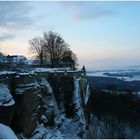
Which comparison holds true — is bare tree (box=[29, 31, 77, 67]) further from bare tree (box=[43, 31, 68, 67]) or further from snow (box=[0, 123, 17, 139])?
snow (box=[0, 123, 17, 139])

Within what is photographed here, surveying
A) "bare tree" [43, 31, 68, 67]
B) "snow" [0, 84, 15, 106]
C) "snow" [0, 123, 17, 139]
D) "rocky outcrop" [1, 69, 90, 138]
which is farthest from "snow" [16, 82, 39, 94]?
"bare tree" [43, 31, 68, 67]

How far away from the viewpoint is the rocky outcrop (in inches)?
805

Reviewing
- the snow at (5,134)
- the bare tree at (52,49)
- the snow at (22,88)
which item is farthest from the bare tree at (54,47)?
the snow at (5,134)

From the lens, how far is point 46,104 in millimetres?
24703

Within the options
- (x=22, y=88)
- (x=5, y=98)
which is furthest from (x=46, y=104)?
(x=5, y=98)

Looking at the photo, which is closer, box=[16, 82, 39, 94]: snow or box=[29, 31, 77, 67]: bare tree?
box=[16, 82, 39, 94]: snow

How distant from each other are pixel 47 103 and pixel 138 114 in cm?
2263

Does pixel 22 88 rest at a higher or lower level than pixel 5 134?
lower

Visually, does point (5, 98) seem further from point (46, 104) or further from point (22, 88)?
point (46, 104)

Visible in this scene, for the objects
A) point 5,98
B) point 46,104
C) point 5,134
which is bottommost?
point 46,104

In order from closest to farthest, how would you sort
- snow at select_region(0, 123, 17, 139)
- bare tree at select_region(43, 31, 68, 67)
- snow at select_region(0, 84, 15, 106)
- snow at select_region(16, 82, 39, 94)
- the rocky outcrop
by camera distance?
snow at select_region(0, 123, 17, 139) → snow at select_region(0, 84, 15, 106) → the rocky outcrop → snow at select_region(16, 82, 39, 94) → bare tree at select_region(43, 31, 68, 67)

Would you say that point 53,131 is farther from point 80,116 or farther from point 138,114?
point 138,114

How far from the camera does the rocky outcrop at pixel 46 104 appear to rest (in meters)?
20.4

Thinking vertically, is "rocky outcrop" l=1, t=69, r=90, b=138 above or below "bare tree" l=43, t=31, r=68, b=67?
below
